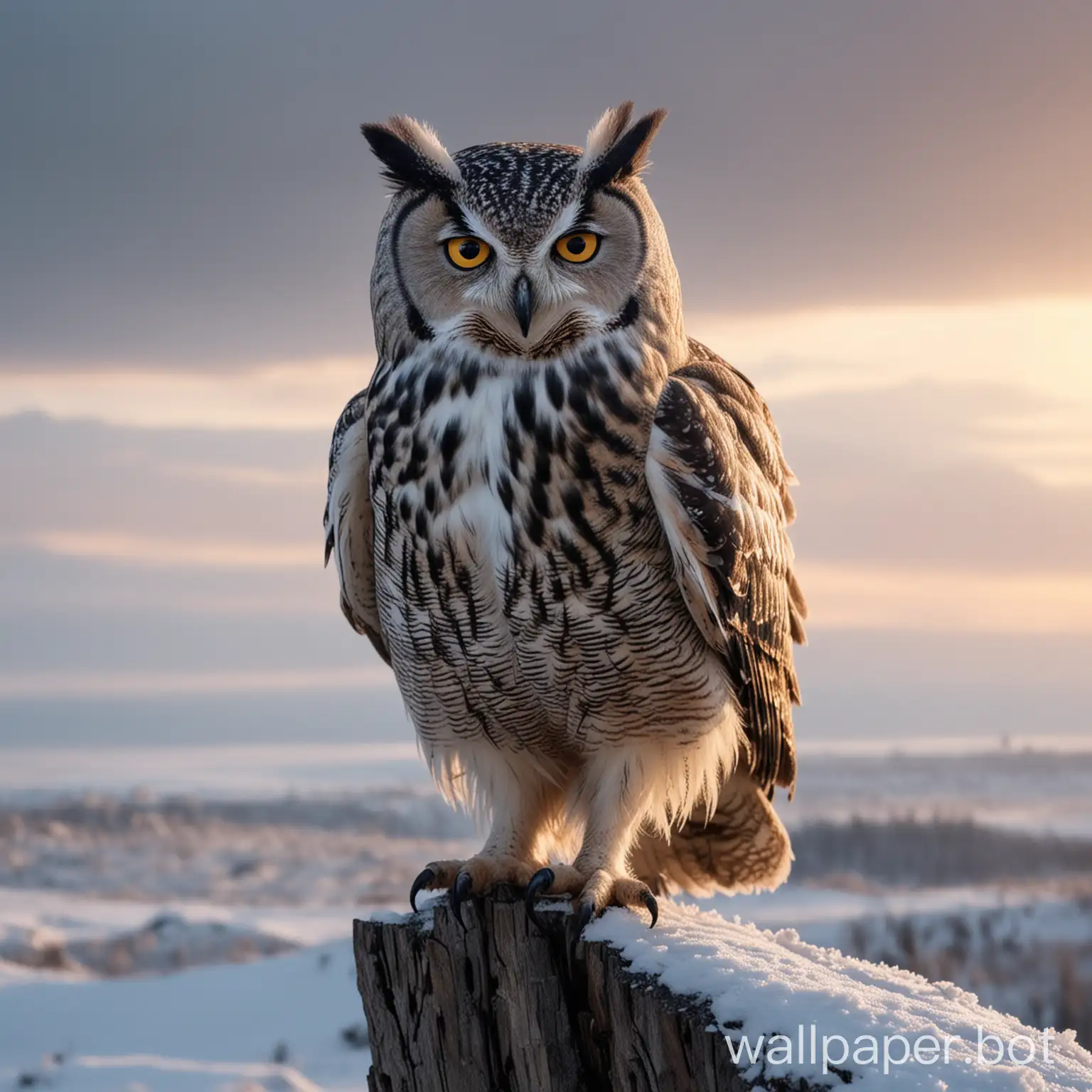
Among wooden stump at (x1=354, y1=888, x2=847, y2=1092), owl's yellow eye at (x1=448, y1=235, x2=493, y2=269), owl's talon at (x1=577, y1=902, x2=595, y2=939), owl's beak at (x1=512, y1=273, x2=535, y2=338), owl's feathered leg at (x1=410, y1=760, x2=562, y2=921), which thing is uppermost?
owl's yellow eye at (x1=448, y1=235, x2=493, y2=269)

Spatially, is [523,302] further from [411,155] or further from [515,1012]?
[515,1012]

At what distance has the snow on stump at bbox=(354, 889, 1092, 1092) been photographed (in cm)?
213

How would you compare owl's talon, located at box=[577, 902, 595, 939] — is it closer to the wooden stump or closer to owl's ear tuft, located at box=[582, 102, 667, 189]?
the wooden stump

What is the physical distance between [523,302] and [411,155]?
0.51 metres

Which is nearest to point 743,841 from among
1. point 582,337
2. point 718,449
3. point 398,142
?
point 718,449

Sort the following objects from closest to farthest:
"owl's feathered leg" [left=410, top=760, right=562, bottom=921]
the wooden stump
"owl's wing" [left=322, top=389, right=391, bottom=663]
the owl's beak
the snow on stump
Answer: the snow on stump, the wooden stump, the owl's beak, "owl's feathered leg" [left=410, top=760, right=562, bottom=921], "owl's wing" [left=322, top=389, right=391, bottom=663]

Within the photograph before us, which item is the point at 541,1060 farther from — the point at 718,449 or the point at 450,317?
the point at 450,317

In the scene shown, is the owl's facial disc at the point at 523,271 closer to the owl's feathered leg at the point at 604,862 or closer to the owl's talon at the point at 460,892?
the owl's feathered leg at the point at 604,862

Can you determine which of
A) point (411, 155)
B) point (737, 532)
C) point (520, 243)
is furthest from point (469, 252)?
point (737, 532)

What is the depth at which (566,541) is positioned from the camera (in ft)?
9.02

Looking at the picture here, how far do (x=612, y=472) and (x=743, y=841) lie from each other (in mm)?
1267

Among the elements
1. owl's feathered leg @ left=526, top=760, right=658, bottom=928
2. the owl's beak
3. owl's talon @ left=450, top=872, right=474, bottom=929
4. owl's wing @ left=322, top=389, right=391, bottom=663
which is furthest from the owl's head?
owl's talon @ left=450, top=872, right=474, bottom=929

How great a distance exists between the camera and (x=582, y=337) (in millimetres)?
2850

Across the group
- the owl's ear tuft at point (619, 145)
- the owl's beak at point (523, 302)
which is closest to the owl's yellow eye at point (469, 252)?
the owl's beak at point (523, 302)
